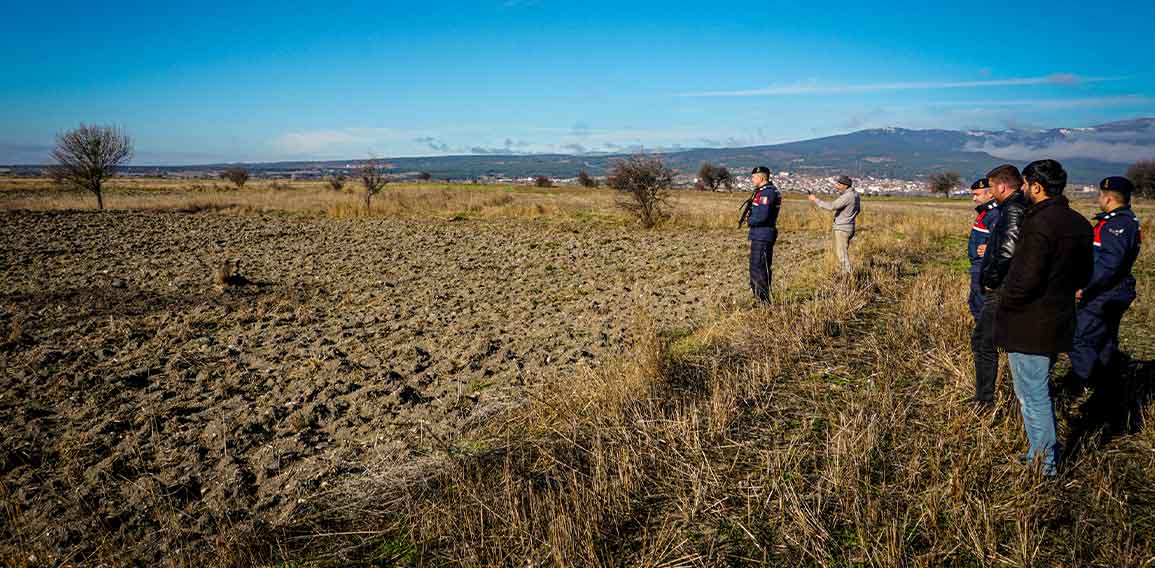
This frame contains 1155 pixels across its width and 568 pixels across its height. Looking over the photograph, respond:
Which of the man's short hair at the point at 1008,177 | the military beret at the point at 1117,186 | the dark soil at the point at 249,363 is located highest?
the man's short hair at the point at 1008,177

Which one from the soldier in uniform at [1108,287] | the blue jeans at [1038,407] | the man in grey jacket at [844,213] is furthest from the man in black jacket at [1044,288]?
the man in grey jacket at [844,213]

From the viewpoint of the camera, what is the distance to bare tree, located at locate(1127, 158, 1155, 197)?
47.1 metres

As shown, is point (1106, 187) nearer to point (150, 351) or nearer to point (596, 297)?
point (596, 297)

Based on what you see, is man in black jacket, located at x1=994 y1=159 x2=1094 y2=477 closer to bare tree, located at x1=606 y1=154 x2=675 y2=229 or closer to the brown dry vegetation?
the brown dry vegetation

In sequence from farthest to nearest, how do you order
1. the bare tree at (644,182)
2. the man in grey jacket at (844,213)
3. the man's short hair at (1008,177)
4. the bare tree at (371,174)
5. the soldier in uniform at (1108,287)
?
the bare tree at (371,174) < the bare tree at (644,182) < the man in grey jacket at (844,213) < the soldier in uniform at (1108,287) < the man's short hair at (1008,177)

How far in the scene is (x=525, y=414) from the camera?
445 centimetres

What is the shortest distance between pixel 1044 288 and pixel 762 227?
4.80 metres

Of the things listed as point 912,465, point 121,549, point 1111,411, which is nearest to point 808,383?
point 912,465

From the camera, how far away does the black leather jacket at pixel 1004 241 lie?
3.65m

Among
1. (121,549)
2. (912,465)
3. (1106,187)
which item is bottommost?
(121,549)

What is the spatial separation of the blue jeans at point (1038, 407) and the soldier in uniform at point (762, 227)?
4385 mm

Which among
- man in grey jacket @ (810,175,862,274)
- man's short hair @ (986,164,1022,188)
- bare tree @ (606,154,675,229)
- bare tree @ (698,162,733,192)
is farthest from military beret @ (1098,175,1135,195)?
bare tree @ (698,162,733,192)

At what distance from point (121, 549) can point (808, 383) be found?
4.81 meters

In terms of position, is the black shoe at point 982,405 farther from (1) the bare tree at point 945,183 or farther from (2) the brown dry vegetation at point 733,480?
(1) the bare tree at point 945,183
